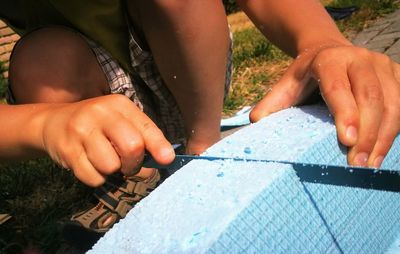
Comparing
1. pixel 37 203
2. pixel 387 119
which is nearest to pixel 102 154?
pixel 387 119

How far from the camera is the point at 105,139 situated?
76 cm

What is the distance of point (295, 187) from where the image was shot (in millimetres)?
721

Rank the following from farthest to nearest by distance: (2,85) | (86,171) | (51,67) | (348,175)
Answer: (2,85)
(51,67)
(86,171)
(348,175)

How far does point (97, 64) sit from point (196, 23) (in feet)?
1.14

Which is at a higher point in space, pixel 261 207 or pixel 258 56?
pixel 261 207

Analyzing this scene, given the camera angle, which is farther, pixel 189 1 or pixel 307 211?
pixel 189 1

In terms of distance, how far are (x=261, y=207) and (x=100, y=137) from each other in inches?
10.7

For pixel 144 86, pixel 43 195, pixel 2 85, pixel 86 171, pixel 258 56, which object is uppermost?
pixel 86 171

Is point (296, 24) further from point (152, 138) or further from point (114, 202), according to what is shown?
point (114, 202)

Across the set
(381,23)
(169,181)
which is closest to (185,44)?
(169,181)

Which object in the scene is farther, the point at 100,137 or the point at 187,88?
the point at 187,88

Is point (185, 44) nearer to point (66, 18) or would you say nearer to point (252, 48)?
point (66, 18)

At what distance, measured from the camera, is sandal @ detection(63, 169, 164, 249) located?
5.15ft

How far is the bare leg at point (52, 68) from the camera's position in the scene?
1.39 metres
